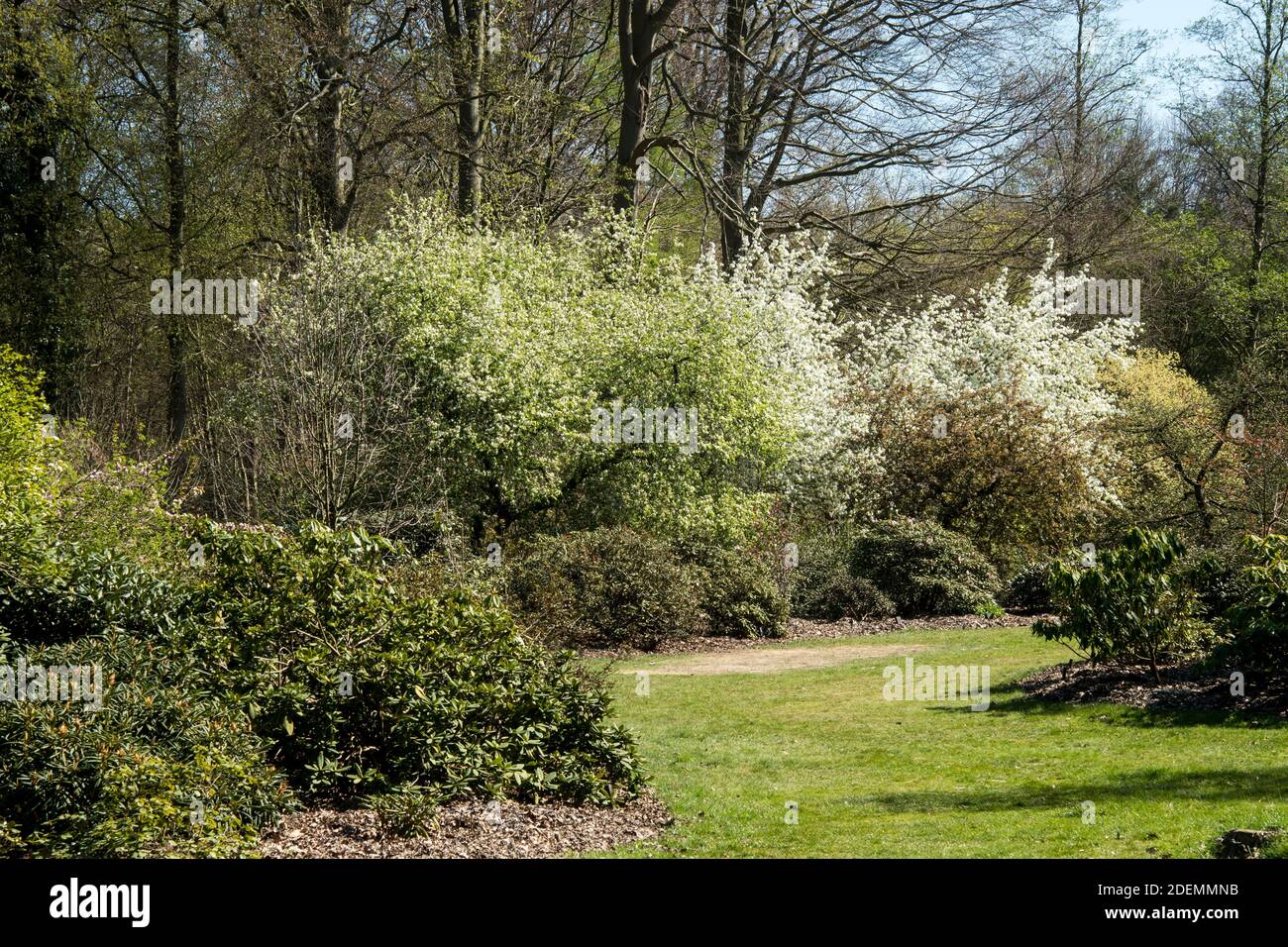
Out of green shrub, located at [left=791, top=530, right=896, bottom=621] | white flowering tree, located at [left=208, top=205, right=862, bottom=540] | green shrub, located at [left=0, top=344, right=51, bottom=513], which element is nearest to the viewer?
green shrub, located at [left=0, top=344, right=51, bottom=513]

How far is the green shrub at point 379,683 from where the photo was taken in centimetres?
715

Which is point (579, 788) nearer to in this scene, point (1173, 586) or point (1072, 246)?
point (1173, 586)

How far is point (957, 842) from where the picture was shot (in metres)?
6.51

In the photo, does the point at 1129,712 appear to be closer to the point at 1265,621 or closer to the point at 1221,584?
the point at 1265,621

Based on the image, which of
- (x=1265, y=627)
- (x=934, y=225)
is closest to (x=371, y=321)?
(x=1265, y=627)

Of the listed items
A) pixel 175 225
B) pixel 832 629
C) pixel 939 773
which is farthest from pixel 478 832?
pixel 175 225

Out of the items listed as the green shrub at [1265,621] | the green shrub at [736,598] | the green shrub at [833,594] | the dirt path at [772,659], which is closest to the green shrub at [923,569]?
the green shrub at [833,594]

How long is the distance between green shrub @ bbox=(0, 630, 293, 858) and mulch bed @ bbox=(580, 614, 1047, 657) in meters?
8.80

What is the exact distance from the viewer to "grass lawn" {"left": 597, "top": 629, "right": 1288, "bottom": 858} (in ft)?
21.7

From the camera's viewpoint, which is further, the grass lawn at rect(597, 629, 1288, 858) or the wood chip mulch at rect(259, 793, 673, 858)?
the grass lawn at rect(597, 629, 1288, 858)

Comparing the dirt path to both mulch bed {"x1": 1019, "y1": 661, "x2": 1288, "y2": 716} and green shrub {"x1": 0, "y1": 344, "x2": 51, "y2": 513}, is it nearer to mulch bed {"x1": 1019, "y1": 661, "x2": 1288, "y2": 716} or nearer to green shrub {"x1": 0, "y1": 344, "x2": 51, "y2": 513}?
mulch bed {"x1": 1019, "y1": 661, "x2": 1288, "y2": 716}

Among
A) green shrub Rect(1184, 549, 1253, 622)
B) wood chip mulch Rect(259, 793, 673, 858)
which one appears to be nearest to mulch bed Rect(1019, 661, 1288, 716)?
green shrub Rect(1184, 549, 1253, 622)

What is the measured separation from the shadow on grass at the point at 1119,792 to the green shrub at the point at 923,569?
10047 mm

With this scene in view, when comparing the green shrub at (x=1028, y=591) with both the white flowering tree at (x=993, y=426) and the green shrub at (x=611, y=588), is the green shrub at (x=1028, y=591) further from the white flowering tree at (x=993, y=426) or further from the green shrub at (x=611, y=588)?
the green shrub at (x=611, y=588)
